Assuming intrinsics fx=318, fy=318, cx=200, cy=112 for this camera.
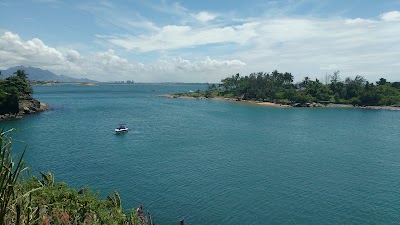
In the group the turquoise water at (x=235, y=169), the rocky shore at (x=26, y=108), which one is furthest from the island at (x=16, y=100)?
the turquoise water at (x=235, y=169)

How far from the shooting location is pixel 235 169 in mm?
41719

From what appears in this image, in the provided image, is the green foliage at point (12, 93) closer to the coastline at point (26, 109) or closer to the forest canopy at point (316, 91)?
the coastline at point (26, 109)

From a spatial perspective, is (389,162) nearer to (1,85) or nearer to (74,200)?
(74,200)

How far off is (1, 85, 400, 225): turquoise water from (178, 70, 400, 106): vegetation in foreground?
197 feet

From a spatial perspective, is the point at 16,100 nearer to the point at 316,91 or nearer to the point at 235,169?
the point at 235,169

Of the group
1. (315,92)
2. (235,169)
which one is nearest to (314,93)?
(315,92)

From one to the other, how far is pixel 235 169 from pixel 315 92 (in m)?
114

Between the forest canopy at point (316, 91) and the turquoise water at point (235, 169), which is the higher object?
the forest canopy at point (316, 91)

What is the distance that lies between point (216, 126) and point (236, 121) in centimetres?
1057

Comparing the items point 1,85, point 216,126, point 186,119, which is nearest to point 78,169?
point 216,126

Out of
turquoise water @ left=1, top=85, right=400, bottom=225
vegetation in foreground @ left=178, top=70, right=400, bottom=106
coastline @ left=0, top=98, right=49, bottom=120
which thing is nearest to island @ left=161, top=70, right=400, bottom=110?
vegetation in foreground @ left=178, top=70, right=400, bottom=106

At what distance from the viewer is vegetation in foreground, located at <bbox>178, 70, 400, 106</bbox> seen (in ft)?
431

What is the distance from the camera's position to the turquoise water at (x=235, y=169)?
30000 mm

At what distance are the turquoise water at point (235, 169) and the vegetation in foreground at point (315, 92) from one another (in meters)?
59.9
